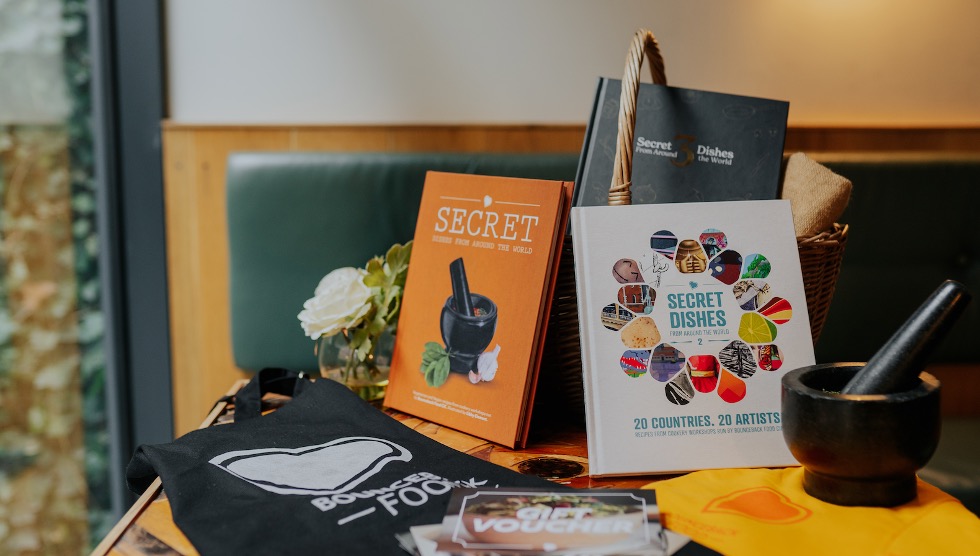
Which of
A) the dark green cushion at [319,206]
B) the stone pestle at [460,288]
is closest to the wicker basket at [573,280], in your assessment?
the stone pestle at [460,288]


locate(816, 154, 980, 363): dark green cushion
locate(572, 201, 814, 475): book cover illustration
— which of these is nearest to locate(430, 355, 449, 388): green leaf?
locate(572, 201, 814, 475): book cover illustration

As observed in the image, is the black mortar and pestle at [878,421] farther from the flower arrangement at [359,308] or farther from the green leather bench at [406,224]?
the green leather bench at [406,224]

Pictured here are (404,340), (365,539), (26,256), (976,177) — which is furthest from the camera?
(26,256)

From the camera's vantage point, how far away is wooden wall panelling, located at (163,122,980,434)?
158cm

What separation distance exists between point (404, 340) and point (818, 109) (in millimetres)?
1132

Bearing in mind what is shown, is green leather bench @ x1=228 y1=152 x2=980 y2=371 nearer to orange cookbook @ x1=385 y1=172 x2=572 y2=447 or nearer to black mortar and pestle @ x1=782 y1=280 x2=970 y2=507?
orange cookbook @ x1=385 y1=172 x2=572 y2=447

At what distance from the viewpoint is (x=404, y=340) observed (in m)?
0.95

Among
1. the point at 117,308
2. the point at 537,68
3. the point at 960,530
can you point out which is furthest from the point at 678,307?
the point at 117,308

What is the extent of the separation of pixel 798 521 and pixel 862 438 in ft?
0.28

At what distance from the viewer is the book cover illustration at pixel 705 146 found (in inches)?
38.1

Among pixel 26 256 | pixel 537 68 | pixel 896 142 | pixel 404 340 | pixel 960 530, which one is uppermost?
pixel 537 68

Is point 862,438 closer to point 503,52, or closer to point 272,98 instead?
point 503,52

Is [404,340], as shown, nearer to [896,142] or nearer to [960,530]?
[960,530]

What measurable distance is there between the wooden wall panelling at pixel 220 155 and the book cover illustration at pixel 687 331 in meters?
0.82
